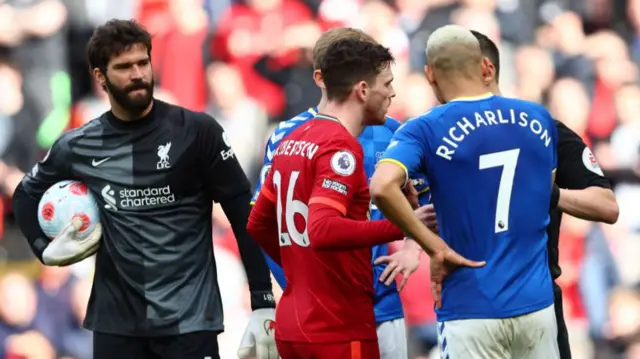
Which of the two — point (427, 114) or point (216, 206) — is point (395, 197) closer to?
point (427, 114)

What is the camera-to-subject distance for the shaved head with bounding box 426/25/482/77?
516 centimetres

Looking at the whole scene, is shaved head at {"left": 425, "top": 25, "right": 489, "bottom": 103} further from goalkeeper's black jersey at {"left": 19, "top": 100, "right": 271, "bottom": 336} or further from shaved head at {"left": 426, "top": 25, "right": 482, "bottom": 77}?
goalkeeper's black jersey at {"left": 19, "top": 100, "right": 271, "bottom": 336}

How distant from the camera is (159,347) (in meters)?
5.93

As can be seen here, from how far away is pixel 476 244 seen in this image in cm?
500

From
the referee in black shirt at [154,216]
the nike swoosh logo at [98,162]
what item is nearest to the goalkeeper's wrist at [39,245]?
the referee in black shirt at [154,216]

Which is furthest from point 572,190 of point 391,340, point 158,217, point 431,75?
point 158,217

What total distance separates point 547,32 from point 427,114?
5724mm

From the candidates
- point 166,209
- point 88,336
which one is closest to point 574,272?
point 88,336

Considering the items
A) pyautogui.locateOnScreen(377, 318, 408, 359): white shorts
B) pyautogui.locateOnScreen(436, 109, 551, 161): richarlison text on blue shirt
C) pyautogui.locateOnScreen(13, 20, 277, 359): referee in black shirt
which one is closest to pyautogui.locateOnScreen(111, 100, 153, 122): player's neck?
pyautogui.locateOnScreen(13, 20, 277, 359): referee in black shirt

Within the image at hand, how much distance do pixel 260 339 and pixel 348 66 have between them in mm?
1337

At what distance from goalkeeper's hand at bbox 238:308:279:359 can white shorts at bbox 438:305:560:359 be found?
3.35ft

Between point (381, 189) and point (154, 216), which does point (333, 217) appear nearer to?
point (381, 189)

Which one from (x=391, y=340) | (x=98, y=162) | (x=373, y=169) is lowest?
(x=391, y=340)

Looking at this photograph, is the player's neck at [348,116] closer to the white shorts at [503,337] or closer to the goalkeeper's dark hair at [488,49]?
the goalkeeper's dark hair at [488,49]
